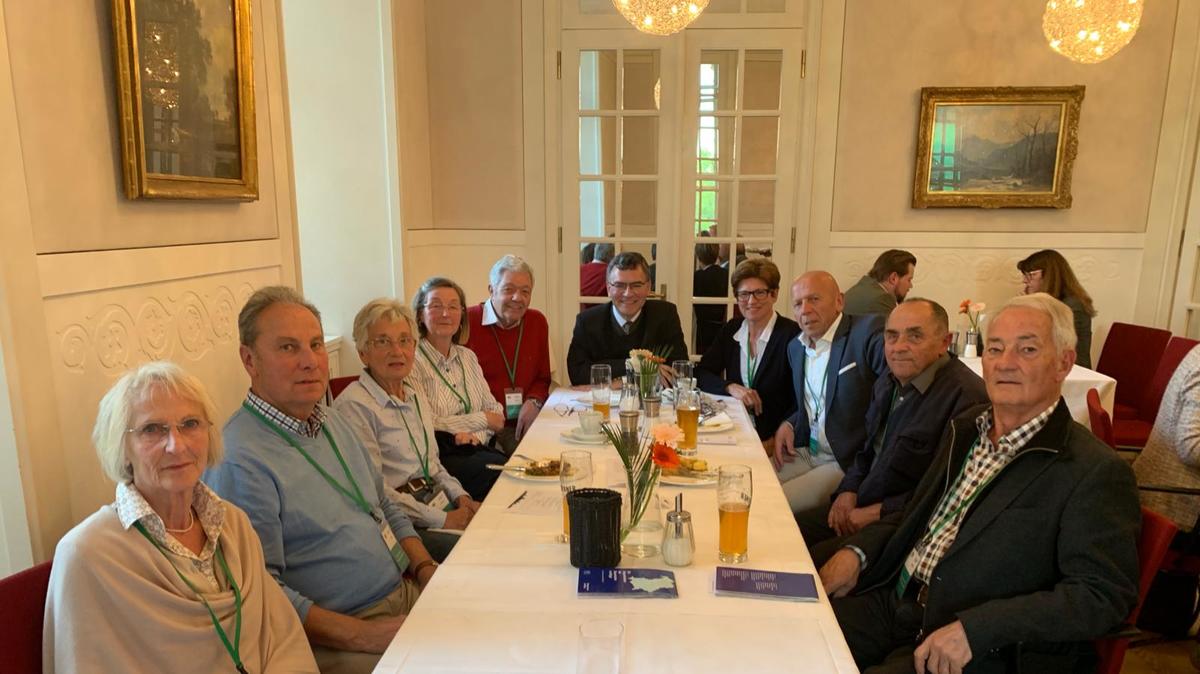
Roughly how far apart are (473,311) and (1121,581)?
269 centimetres

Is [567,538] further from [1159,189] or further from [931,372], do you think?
[1159,189]

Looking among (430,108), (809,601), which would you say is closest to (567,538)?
(809,601)

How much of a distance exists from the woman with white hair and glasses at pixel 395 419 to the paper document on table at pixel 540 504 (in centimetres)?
47

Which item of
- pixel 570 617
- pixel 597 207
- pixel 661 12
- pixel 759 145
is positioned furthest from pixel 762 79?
pixel 570 617

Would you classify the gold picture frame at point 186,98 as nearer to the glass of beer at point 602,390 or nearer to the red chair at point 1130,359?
the glass of beer at point 602,390

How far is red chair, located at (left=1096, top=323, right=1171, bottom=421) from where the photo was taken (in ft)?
13.6

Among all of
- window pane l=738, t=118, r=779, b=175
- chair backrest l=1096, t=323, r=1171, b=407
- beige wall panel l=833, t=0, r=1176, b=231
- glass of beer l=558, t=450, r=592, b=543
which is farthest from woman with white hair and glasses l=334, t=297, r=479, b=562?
chair backrest l=1096, t=323, r=1171, b=407

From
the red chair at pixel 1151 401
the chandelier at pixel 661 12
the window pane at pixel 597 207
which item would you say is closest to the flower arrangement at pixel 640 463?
the chandelier at pixel 661 12

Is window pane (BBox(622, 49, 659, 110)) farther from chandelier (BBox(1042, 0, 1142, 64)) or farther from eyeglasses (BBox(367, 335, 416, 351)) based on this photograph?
eyeglasses (BBox(367, 335, 416, 351))

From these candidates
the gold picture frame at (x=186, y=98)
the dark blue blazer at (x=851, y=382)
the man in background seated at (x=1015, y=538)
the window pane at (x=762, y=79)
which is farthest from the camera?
the window pane at (x=762, y=79)

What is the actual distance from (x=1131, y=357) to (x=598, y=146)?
3650 millimetres

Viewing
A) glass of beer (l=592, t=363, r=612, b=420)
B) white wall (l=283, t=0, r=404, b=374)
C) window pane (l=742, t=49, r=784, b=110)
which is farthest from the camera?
window pane (l=742, t=49, r=784, b=110)

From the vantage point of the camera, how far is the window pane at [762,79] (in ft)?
15.6

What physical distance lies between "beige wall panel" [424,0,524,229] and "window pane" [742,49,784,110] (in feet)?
→ 5.14
